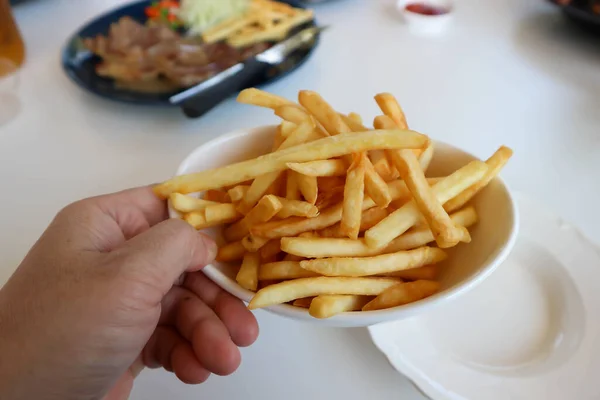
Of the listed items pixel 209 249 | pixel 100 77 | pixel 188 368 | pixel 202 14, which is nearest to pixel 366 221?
pixel 209 249

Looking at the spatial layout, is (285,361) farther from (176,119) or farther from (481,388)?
(176,119)

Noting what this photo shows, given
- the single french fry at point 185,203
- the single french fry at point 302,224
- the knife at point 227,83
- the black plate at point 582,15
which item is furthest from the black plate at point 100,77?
Answer: the black plate at point 582,15

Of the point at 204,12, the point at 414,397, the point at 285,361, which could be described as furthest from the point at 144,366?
the point at 204,12

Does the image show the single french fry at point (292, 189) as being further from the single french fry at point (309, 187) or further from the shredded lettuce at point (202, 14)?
the shredded lettuce at point (202, 14)

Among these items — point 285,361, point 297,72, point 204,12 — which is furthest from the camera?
point 204,12

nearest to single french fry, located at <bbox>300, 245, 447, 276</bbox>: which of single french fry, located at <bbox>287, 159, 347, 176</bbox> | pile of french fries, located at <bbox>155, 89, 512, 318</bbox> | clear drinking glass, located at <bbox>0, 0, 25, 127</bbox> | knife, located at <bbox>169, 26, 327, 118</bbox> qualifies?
pile of french fries, located at <bbox>155, 89, 512, 318</bbox>

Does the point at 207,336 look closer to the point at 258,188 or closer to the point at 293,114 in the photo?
the point at 258,188
